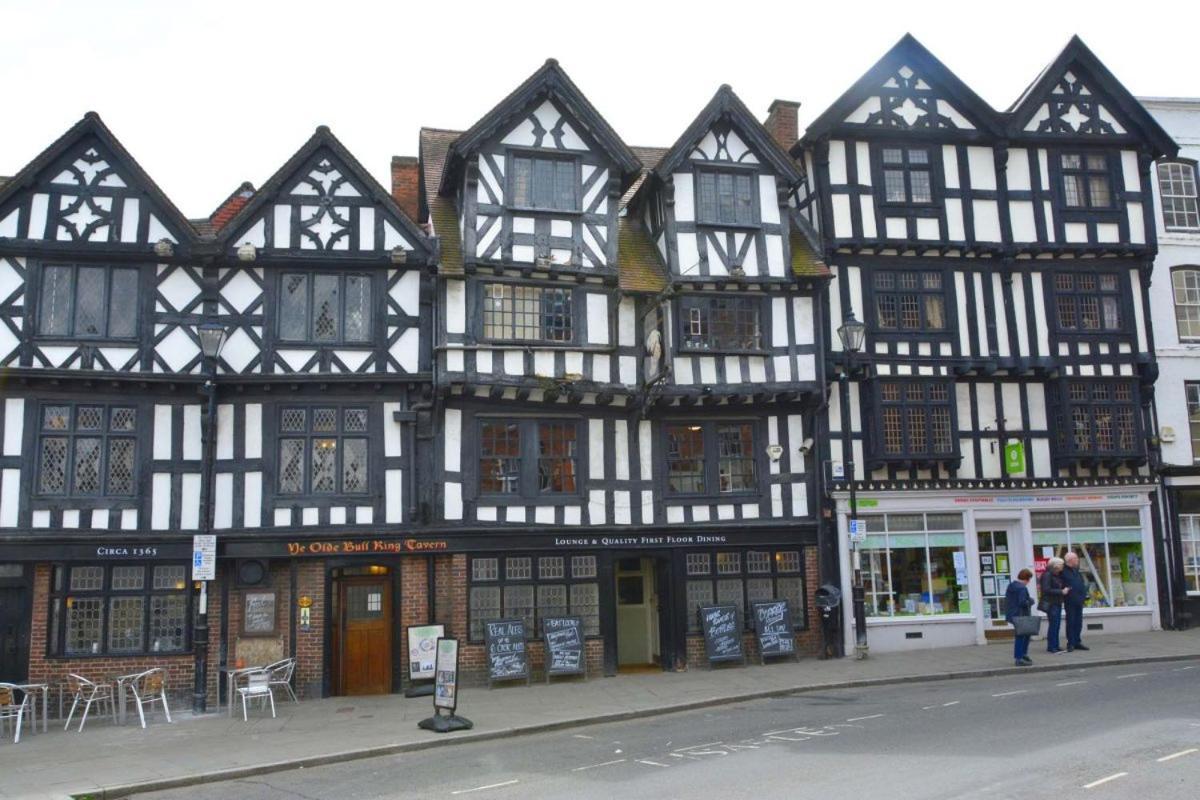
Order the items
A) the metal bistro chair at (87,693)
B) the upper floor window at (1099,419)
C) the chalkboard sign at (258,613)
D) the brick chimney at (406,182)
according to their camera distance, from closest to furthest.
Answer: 1. the metal bistro chair at (87,693)
2. the chalkboard sign at (258,613)
3. the upper floor window at (1099,419)
4. the brick chimney at (406,182)

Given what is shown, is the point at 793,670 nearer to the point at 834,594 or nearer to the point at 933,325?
the point at 834,594

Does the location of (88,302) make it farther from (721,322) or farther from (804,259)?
(804,259)

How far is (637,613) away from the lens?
2231 centimetres

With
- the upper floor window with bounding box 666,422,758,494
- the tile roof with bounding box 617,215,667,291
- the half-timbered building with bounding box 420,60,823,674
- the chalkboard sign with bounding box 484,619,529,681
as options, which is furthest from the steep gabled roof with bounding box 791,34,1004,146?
the chalkboard sign with bounding box 484,619,529,681

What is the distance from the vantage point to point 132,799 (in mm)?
11336

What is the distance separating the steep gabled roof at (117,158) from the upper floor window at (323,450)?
3.84 meters

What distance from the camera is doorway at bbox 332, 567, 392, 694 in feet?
63.6

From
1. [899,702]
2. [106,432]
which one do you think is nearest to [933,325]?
[899,702]

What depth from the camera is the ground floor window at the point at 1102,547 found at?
2294 cm

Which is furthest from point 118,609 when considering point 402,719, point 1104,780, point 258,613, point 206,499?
point 1104,780

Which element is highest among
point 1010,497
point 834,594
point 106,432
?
point 106,432

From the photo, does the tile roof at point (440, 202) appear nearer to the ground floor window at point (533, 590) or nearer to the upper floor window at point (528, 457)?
the upper floor window at point (528, 457)

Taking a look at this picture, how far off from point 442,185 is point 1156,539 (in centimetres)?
1752

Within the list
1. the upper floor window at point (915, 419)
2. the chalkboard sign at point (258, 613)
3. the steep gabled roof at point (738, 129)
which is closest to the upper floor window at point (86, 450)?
the chalkboard sign at point (258, 613)
